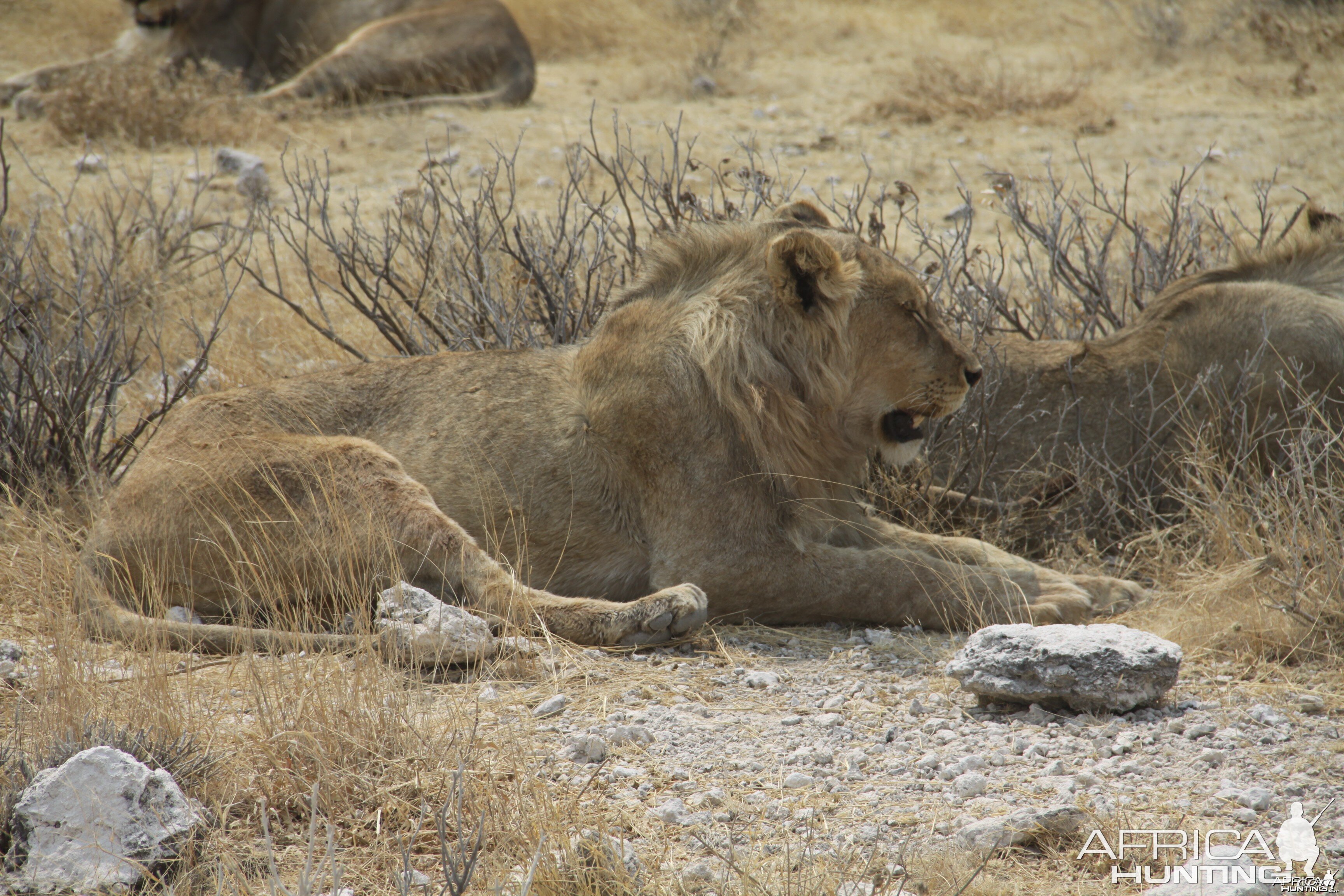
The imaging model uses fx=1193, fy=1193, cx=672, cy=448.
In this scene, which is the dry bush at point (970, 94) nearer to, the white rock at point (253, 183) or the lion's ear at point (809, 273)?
the white rock at point (253, 183)

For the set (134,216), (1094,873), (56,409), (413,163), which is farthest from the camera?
(413,163)

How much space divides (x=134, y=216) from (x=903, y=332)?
6092 mm

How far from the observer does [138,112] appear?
38.4 feet

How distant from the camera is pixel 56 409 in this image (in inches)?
214

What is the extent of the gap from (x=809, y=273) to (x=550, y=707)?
6.09ft

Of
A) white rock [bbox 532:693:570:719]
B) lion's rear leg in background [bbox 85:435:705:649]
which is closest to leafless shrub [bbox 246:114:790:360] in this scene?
lion's rear leg in background [bbox 85:435:705:649]

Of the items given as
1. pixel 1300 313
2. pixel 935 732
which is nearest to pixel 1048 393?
pixel 1300 313

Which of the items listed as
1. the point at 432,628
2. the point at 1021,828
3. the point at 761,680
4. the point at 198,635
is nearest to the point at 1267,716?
the point at 1021,828

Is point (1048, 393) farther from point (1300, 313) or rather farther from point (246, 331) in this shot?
point (246, 331)

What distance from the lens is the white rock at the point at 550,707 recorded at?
353cm

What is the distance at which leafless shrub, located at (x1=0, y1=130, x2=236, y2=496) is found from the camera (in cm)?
531

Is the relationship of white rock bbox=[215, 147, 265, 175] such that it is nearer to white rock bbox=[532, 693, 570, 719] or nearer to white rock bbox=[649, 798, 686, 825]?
white rock bbox=[532, 693, 570, 719]

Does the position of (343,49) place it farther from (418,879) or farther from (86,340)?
(418,879)

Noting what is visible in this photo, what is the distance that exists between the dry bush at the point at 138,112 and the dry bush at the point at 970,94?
6.94 m
